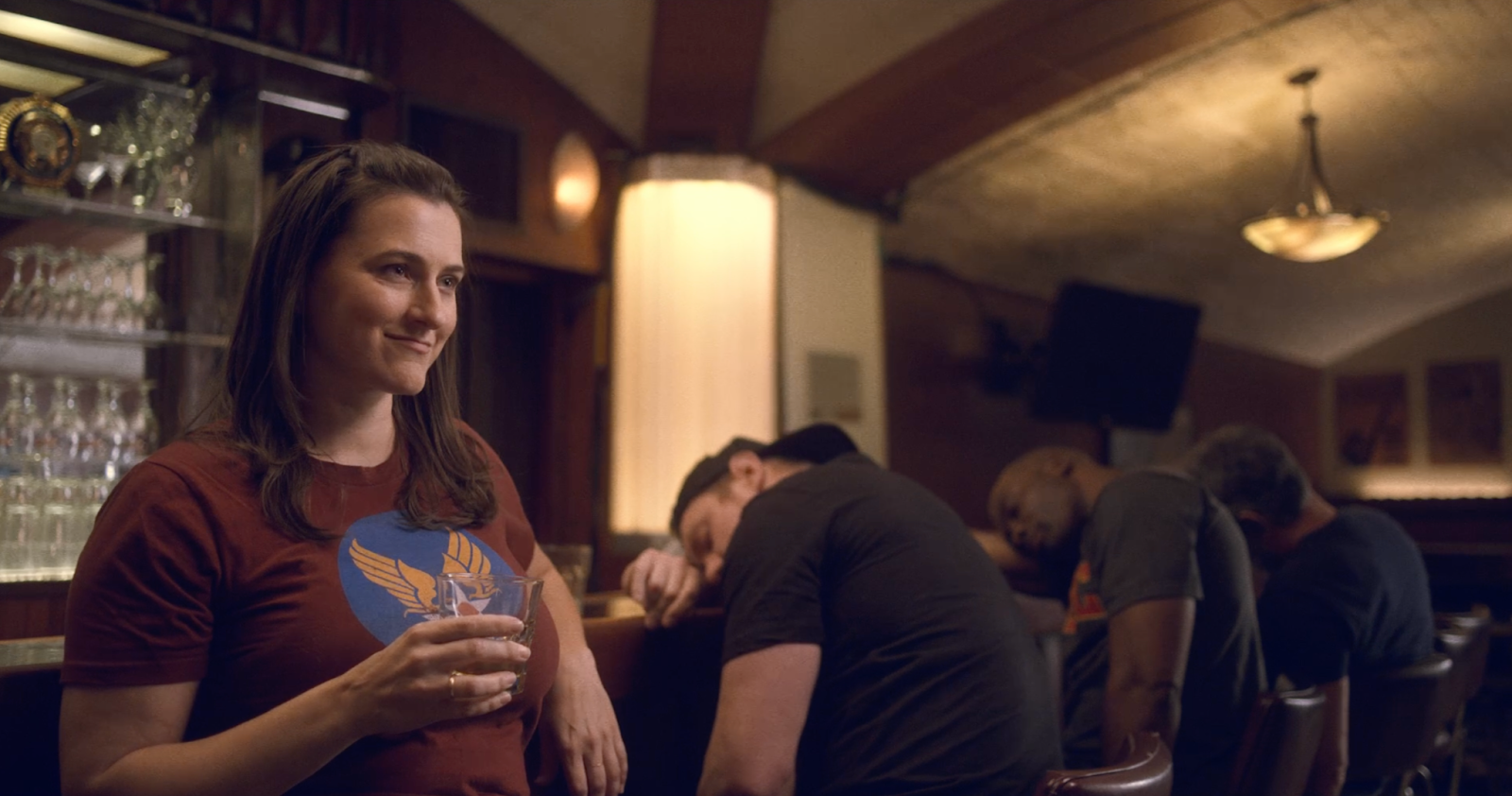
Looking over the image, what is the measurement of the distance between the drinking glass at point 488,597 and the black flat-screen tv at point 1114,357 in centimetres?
590

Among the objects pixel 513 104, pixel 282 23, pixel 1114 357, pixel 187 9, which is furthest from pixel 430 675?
pixel 1114 357

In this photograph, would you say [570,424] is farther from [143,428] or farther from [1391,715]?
[1391,715]

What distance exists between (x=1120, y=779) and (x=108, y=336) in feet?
9.05

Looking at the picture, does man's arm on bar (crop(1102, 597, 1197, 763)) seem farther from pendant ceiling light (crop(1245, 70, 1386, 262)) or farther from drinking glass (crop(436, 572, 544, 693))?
pendant ceiling light (crop(1245, 70, 1386, 262))

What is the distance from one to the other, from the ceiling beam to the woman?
11.7 feet

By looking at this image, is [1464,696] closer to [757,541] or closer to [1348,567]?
[1348,567]

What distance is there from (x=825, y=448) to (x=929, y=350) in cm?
462

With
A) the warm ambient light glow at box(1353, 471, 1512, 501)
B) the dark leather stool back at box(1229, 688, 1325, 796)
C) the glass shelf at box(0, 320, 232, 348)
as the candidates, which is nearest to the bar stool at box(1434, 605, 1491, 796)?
the dark leather stool back at box(1229, 688, 1325, 796)

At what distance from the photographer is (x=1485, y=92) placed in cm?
586

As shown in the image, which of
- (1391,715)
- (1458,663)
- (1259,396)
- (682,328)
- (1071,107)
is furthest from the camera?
(1259,396)

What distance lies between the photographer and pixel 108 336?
9.73 ft

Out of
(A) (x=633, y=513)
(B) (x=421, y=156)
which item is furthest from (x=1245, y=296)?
(B) (x=421, y=156)

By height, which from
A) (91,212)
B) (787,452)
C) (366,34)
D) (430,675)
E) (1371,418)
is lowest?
(430,675)

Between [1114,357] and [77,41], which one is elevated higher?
[77,41]
